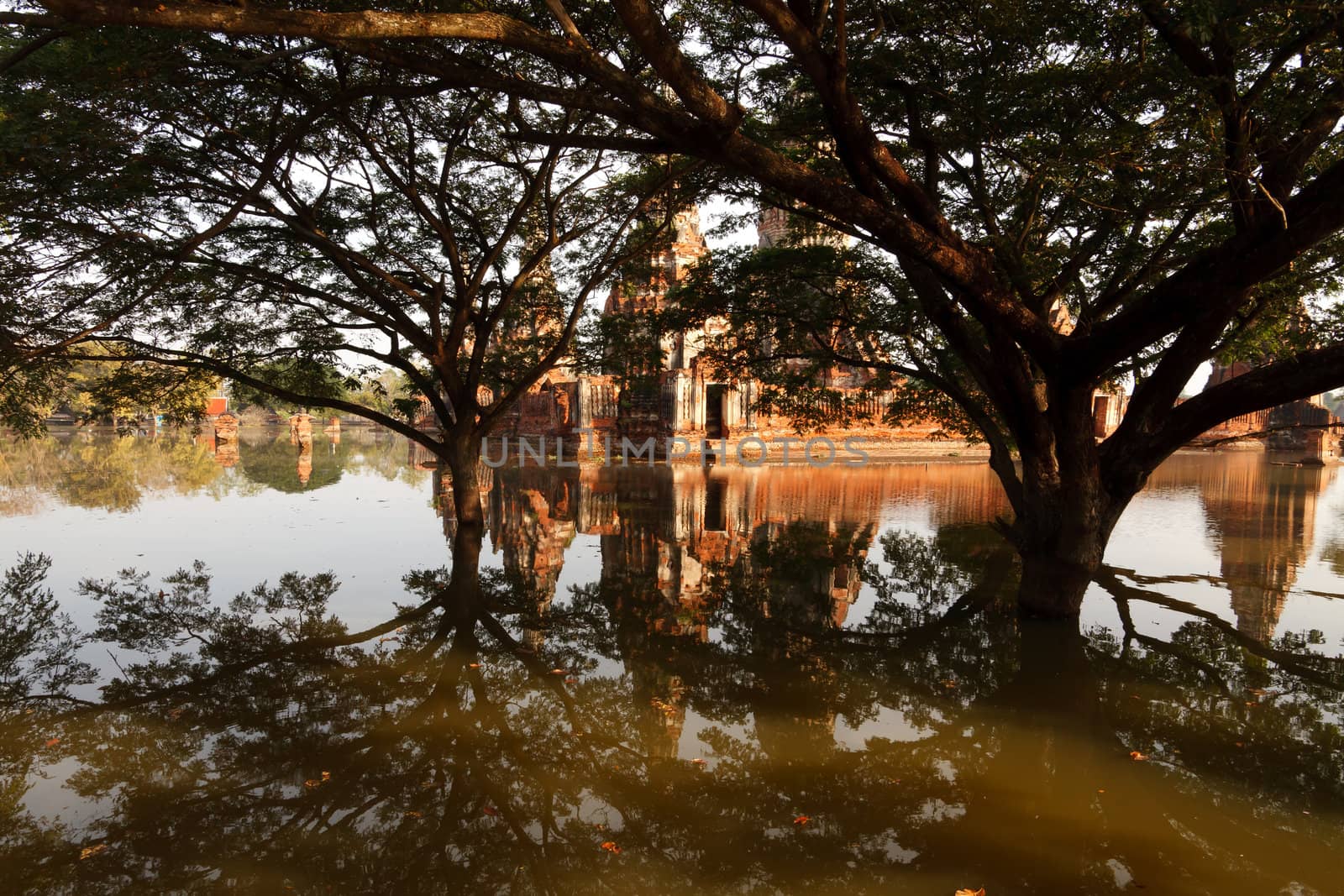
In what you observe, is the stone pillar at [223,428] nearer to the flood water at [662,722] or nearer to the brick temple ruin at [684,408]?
the brick temple ruin at [684,408]

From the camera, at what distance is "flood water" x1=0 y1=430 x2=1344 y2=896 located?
3.10 meters

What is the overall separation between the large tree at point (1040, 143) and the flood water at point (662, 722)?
1634 millimetres

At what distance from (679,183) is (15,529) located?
1044 cm

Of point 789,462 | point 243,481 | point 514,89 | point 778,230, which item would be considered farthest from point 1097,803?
point 778,230

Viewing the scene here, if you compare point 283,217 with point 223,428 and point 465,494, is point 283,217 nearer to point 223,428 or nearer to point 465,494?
point 465,494

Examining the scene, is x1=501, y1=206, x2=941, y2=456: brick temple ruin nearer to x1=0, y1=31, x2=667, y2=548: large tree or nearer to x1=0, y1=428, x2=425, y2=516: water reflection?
x1=0, y1=428, x2=425, y2=516: water reflection

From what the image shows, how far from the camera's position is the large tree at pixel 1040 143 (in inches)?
165

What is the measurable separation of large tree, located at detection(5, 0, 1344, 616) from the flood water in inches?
64.3

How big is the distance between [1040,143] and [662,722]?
502cm

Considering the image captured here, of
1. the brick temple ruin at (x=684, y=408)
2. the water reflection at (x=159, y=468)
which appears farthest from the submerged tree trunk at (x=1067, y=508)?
the brick temple ruin at (x=684, y=408)

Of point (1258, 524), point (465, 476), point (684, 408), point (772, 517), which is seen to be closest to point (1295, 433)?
point (1258, 524)

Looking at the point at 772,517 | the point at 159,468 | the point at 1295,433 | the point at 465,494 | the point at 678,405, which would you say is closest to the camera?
the point at 465,494

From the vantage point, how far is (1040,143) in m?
5.83

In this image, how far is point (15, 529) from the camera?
425 inches
